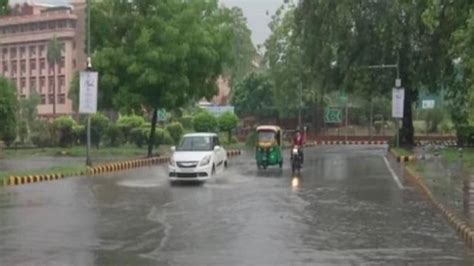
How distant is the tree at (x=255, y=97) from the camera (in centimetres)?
8031

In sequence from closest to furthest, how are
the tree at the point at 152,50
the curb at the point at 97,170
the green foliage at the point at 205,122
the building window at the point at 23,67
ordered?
the curb at the point at 97,170, the tree at the point at 152,50, the green foliage at the point at 205,122, the building window at the point at 23,67

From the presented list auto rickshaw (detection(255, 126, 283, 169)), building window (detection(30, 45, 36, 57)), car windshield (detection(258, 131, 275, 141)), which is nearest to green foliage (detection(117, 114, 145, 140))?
car windshield (detection(258, 131, 275, 141))

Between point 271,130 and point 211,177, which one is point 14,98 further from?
point 211,177

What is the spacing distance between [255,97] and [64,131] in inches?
1275

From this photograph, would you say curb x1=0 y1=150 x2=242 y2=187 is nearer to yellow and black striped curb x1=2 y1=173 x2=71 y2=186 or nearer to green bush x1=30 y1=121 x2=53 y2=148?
yellow and black striped curb x1=2 y1=173 x2=71 y2=186

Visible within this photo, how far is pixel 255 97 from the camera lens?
265 ft

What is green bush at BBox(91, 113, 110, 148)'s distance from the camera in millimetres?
Result: 49250

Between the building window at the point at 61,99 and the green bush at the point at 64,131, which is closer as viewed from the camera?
the green bush at the point at 64,131

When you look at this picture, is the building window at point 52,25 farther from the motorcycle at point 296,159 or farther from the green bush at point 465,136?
the motorcycle at point 296,159

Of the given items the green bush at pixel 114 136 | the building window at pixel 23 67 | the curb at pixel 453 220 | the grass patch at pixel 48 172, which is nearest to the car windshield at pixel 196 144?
the grass patch at pixel 48 172

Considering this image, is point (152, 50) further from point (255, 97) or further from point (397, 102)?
point (255, 97)

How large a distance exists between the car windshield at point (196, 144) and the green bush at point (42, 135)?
25.2m

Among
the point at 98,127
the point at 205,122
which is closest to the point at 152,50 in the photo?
the point at 98,127

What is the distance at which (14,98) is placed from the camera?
143ft
